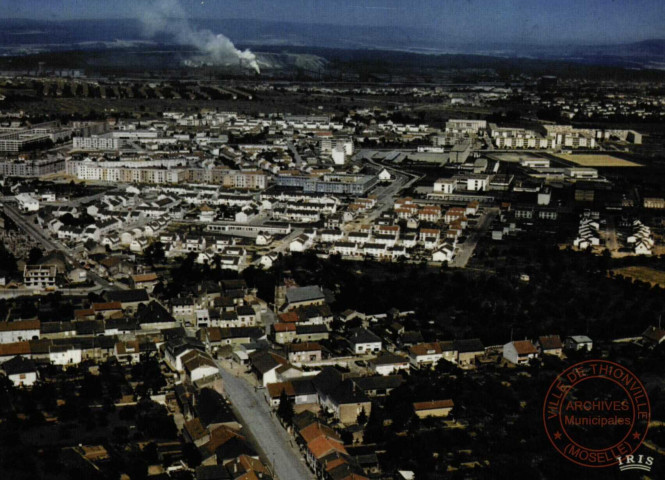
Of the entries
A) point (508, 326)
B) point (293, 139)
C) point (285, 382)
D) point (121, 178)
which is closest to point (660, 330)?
point (508, 326)

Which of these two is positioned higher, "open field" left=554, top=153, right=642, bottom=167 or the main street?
"open field" left=554, top=153, right=642, bottom=167

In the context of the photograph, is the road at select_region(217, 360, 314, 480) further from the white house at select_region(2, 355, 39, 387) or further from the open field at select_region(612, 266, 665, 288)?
the open field at select_region(612, 266, 665, 288)

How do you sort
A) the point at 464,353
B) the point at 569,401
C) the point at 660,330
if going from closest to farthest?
the point at 569,401, the point at 464,353, the point at 660,330

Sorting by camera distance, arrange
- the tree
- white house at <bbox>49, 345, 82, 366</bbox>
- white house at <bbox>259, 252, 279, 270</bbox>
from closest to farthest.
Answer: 1. the tree
2. white house at <bbox>49, 345, 82, 366</bbox>
3. white house at <bbox>259, 252, 279, 270</bbox>

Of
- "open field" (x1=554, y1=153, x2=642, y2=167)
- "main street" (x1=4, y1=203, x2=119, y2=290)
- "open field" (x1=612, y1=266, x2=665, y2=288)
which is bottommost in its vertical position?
"main street" (x1=4, y1=203, x2=119, y2=290)

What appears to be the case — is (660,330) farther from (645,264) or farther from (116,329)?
(116,329)

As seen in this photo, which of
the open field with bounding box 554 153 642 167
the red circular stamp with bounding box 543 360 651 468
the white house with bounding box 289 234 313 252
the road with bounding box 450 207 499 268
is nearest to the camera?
the red circular stamp with bounding box 543 360 651 468

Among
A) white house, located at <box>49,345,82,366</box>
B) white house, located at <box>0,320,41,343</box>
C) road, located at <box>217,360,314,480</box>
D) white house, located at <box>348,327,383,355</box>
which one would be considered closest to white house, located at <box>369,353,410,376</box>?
white house, located at <box>348,327,383,355</box>
